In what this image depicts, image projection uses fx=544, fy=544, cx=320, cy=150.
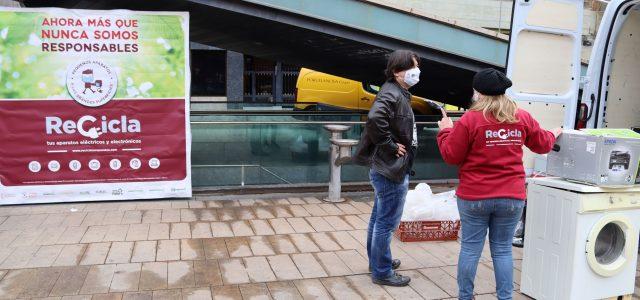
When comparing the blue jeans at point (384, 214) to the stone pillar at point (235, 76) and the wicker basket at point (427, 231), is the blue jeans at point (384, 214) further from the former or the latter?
the stone pillar at point (235, 76)

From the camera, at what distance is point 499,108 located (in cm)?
334

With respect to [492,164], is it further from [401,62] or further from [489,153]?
[401,62]

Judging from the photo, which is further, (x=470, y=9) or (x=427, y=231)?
(x=470, y=9)

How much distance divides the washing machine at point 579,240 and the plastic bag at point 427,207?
4.49 ft

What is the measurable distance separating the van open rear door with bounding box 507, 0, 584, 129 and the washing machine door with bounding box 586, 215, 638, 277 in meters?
1.89

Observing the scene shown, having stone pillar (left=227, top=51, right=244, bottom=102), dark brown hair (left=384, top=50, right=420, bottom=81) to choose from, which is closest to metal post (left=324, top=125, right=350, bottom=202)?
dark brown hair (left=384, top=50, right=420, bottom=81)

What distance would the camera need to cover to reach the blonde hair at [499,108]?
3340 millimetres

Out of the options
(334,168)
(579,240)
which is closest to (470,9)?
(334,168)

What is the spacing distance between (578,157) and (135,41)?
4951mm

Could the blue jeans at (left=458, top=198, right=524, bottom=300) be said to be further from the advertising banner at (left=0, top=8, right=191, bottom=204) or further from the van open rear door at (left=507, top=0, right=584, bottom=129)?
the advertising banner at (left=0, top=8, right=191, bottom=204)

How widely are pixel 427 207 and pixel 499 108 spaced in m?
2.10

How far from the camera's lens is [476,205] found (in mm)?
3416

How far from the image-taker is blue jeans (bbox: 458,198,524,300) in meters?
3.43

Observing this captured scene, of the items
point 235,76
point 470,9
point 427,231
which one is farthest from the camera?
point 235,76
